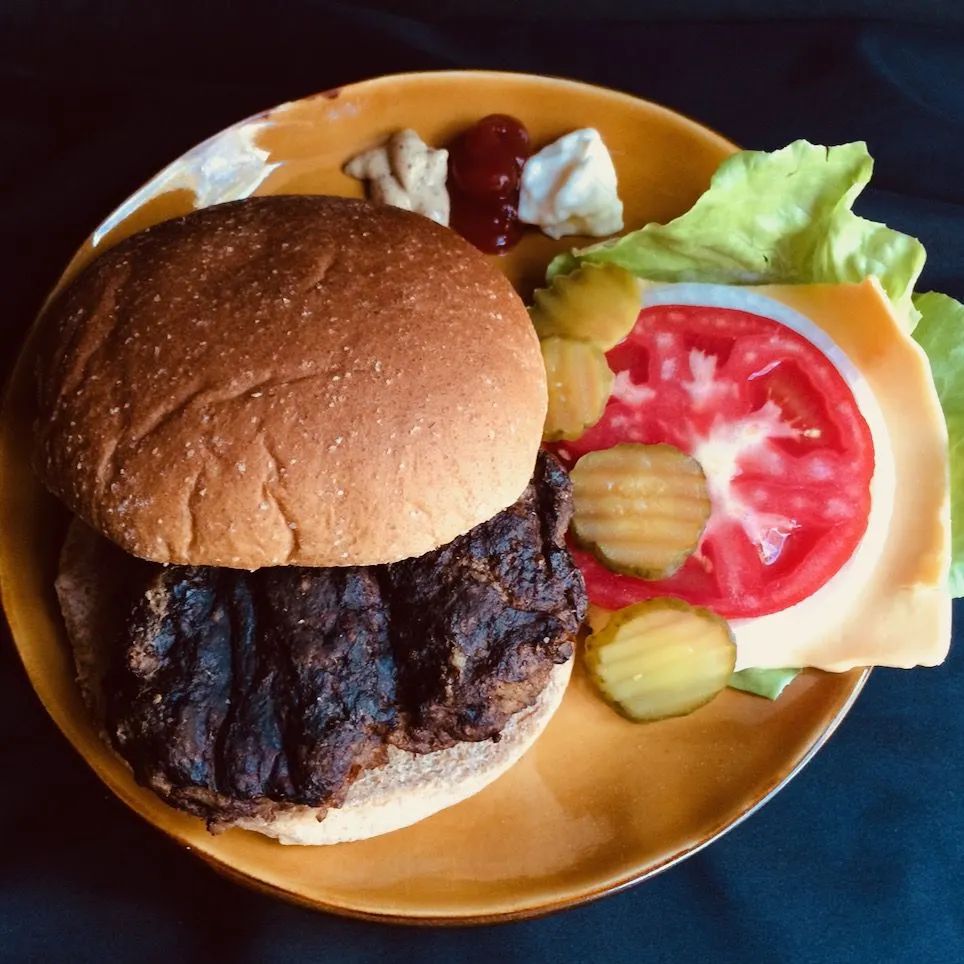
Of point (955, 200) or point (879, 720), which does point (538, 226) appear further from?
point (879, 720)

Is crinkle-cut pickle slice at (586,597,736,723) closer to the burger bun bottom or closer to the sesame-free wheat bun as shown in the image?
the burger bun bottom

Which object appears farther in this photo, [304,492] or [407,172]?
[407,172]

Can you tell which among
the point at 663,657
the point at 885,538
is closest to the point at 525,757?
the point at 663,657

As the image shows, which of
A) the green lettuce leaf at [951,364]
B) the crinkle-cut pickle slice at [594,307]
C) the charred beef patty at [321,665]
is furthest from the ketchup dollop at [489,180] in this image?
the green lettuce leaf at [951,364]

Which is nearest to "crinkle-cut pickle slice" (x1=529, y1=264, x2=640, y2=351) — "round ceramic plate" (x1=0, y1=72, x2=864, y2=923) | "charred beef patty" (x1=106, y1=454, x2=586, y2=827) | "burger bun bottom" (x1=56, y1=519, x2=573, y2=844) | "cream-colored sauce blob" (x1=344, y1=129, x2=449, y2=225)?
"round ceramic plate" (x1=0, y1=72, x2=864, y2=923)

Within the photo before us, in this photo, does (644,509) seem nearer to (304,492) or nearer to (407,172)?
(304,492)

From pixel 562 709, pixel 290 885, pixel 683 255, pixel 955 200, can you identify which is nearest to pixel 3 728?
pixel 290 885
